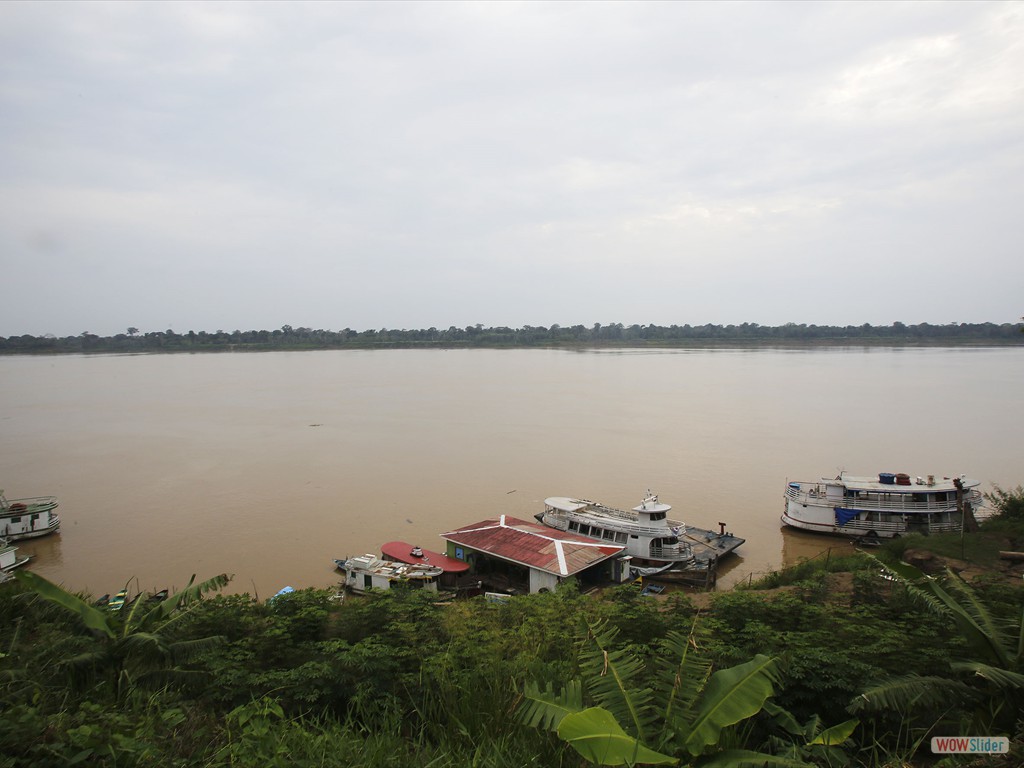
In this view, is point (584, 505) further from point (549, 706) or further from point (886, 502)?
point (549, 706)

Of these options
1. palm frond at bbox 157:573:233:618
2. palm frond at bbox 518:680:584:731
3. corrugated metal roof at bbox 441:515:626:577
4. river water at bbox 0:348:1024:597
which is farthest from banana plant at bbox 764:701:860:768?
river water at bbox 0:348:1024:597

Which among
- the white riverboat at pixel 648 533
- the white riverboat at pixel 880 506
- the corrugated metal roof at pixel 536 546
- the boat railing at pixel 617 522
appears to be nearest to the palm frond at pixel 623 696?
the corrugated metal roof at pixel 536 546

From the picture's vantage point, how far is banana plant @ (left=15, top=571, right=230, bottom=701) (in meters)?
4.29

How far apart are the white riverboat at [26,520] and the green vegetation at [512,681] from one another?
42.3ft

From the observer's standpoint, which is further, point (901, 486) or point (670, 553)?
point (901, 486)

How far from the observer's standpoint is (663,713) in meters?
2.81

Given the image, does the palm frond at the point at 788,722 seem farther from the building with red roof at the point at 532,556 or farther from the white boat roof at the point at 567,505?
the white boat roof at the point at 567,505

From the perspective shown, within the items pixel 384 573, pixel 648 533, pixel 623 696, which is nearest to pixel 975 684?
pixel 623 696

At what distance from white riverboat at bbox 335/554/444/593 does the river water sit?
115 centimetres

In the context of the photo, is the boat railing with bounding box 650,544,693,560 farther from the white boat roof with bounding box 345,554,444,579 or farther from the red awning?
the white boat roof with bounding box 345,554,444,579

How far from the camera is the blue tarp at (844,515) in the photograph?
16.2 metres

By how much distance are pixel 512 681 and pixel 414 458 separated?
2160cm

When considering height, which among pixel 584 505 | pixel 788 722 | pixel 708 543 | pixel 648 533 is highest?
pixel 788 722

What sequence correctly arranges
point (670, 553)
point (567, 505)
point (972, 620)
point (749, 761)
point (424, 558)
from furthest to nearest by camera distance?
1. point (567, 505)
2. point (670, 553)
3. point (424, 558)
4. point (972, 620)
5. point (749, 761)
